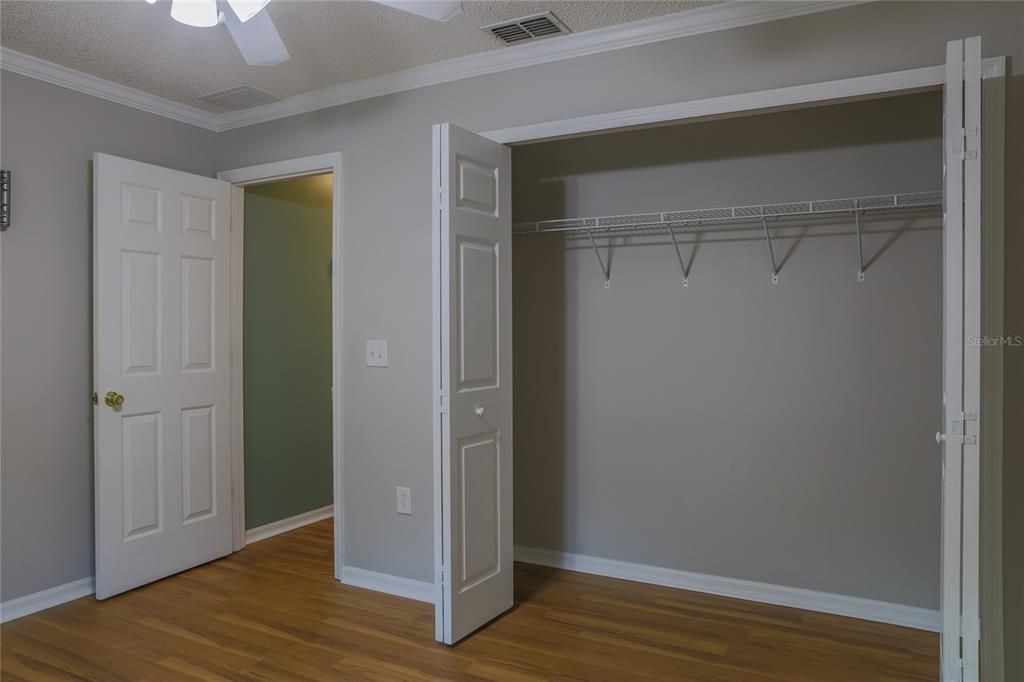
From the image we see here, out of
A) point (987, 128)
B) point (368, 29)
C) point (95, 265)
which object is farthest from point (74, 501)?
point (987, 128)

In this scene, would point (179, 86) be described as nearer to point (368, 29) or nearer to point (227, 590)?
point (368, 29)

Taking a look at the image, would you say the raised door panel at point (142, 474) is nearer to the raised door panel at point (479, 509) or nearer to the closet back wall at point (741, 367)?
the raised door panel at point (479, 509)

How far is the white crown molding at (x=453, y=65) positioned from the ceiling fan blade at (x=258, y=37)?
4.24ft

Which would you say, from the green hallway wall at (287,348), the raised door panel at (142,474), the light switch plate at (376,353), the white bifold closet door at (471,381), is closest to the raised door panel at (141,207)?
the green hallway wall at (287,348)

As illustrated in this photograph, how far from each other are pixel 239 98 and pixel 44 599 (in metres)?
2.60

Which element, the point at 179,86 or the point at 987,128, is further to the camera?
the point at 179,86

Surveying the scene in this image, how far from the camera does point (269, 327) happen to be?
4.43 meters

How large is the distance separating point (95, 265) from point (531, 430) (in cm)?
230

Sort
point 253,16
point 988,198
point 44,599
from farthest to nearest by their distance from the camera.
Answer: point 44,599 → point 988,198 → point 253,16

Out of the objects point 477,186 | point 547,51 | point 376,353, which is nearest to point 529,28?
point 547,51

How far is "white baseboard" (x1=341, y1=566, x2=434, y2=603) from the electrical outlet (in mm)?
332

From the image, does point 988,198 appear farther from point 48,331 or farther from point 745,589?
point 48,331

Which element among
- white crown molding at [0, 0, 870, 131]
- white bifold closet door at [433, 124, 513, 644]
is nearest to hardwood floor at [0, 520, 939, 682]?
white bifold closet door at [433, 124, 513, 644]

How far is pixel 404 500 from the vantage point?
3488 millimetres
